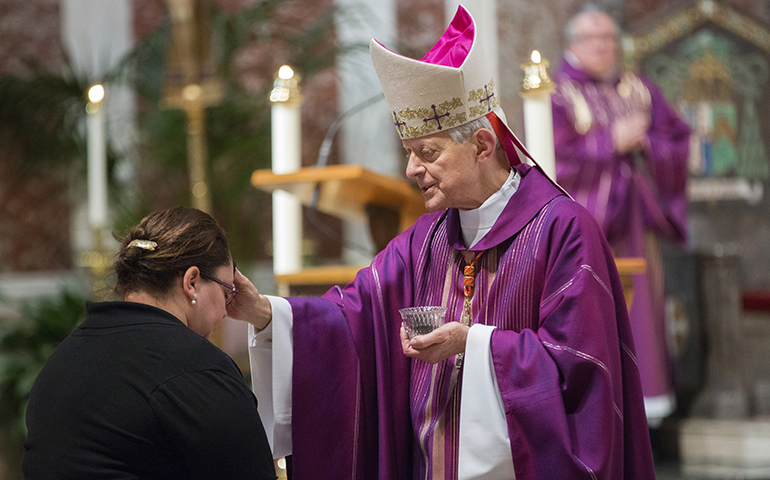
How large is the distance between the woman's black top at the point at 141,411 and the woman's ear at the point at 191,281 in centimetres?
12

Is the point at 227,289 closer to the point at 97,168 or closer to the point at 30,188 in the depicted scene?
the point at 97,168

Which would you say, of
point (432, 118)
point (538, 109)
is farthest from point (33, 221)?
point (432, 118)

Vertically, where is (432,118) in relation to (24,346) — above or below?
above

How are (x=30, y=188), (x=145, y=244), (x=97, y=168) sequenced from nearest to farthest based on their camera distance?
1. (x=145, y=244)
2. (x=97, y=168)
3. (x=30, y=188)

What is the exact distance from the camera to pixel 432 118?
2062 mm

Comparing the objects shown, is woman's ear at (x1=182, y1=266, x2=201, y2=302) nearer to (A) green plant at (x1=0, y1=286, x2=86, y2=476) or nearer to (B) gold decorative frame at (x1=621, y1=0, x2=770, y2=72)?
(A) green plant at (x1=0, y1=286, x2=86, y2=476)

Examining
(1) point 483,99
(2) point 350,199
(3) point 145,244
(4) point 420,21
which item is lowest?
(3) point 145,244

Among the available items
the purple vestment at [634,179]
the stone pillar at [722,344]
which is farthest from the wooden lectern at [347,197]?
the stone pillar at [722,344]

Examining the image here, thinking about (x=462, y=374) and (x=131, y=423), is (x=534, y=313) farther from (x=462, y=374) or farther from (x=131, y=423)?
(x=131, y=423)

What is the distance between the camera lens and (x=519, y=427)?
1.87 meters

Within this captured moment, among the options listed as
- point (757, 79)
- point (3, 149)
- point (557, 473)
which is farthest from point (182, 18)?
point (757, 79)

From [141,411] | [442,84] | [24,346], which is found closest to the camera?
[141,411]

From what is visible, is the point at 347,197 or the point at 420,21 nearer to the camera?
the point at 347,197

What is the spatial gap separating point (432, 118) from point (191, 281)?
0.74 metres
